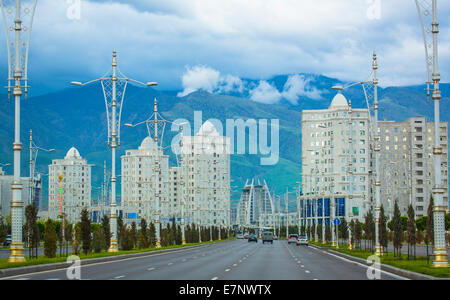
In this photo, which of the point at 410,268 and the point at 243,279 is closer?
the point at 243,279

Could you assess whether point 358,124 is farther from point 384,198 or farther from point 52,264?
point 52,264

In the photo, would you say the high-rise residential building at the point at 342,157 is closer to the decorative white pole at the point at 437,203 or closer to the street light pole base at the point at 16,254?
the decorative white pole at the point at 437,203

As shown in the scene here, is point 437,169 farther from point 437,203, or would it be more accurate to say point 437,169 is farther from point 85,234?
point 85,234

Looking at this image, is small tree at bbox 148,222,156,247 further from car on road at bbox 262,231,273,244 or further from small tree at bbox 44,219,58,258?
car on road at bbox 262,231,273,244

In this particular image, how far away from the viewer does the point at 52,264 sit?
104 feet

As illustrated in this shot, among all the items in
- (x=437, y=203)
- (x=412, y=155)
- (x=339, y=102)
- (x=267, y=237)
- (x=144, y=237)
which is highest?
(x=339, y=102)

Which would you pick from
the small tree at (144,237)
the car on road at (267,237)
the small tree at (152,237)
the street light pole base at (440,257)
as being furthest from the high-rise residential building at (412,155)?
the street light pole base at (440,257)

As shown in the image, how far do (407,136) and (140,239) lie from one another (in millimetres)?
141623

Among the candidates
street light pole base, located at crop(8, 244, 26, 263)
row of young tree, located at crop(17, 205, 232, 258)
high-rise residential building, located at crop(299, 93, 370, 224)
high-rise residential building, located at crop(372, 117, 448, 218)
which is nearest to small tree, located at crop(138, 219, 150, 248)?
row of young tree, located at crop(17, 205, 232, 258)

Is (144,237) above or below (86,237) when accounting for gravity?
below

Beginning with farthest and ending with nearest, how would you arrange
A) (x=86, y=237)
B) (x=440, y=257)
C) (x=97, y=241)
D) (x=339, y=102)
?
1. (x=339, y=102)
2. (x=97, y=241)
3. (x=86, y=237)
4. (x=440, y=257)

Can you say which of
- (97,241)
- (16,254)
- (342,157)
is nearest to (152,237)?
(97,241)
